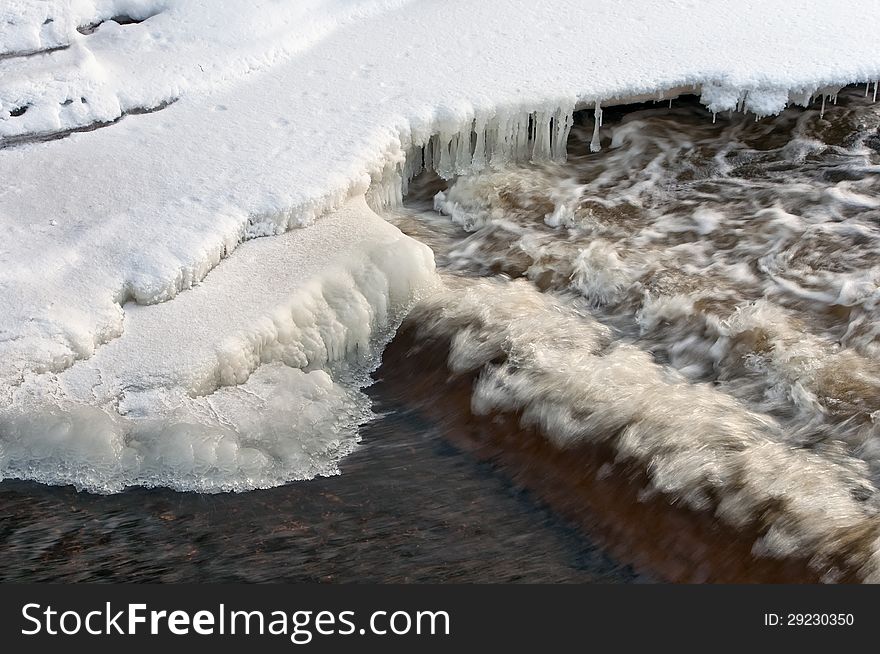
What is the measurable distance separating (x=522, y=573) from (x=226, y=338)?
1466 mm

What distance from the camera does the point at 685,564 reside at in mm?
3100

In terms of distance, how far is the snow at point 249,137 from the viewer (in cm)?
387

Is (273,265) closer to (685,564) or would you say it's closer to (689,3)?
(685,564)

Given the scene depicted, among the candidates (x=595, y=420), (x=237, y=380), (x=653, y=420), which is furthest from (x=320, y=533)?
(x=653, y=420)

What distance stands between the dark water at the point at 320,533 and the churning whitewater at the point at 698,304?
0.35m

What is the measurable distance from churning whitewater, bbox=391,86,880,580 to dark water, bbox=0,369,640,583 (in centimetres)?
35

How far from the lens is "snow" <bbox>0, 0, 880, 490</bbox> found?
12.7 feet

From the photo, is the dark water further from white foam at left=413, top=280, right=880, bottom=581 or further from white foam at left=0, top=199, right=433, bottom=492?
white foam at left=413, top=280, right=880, bottom=581

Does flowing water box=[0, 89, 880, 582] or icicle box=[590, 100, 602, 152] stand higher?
icicle box=[590, 100, 602, 152]

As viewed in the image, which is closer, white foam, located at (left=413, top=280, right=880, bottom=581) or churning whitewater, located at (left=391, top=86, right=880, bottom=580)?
white foam, located at (left=413, top=280, right=880, bottom=581)

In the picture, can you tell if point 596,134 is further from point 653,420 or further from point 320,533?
point 320,533

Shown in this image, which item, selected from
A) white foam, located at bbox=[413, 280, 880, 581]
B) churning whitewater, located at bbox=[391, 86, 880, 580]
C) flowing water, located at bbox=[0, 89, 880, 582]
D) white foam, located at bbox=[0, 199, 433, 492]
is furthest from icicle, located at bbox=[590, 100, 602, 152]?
white foam, located at bbox=[0, 199, 433, 492]

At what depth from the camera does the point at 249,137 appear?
5.03 m

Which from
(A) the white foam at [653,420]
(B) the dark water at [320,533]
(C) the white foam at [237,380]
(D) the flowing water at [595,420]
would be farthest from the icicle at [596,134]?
(B) the dark water at [320,533]
